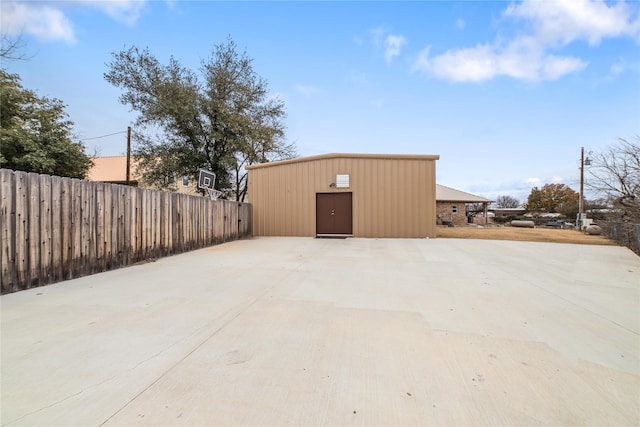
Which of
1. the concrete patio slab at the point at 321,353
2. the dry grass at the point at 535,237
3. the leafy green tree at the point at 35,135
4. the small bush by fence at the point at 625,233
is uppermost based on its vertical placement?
the leafy green tree at the point at 35,135

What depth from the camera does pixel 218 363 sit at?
1.89 meters

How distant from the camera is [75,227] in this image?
4438mm

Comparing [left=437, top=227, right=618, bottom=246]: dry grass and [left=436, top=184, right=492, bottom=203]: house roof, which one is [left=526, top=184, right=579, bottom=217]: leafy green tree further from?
[left=437, top=227, right=618, bottom=246]: dry grass

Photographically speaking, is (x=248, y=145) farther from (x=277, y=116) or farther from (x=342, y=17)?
(x=342, y=17)

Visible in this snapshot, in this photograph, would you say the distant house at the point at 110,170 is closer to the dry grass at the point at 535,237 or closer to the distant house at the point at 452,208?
the distant house at the point at 452,208

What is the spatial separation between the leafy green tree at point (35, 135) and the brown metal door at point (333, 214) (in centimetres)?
1340

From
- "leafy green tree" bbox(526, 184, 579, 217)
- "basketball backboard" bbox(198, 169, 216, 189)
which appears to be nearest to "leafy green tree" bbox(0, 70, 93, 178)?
"basketball backboard" bbox(198, 169, 216, 189)

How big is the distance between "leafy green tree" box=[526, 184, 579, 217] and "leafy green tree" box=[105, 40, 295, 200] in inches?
1607

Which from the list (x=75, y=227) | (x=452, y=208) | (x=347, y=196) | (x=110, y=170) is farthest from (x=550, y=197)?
(x=110, y=170)

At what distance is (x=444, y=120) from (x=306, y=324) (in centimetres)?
1278

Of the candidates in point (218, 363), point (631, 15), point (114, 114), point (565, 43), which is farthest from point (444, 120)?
point (114, 114)

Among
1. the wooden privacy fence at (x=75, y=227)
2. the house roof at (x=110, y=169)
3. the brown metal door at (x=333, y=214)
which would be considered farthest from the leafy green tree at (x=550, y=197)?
the house roof at (x=110, y=169)

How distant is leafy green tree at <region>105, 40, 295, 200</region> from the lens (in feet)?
47.0

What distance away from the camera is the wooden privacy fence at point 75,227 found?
3.61 meters
